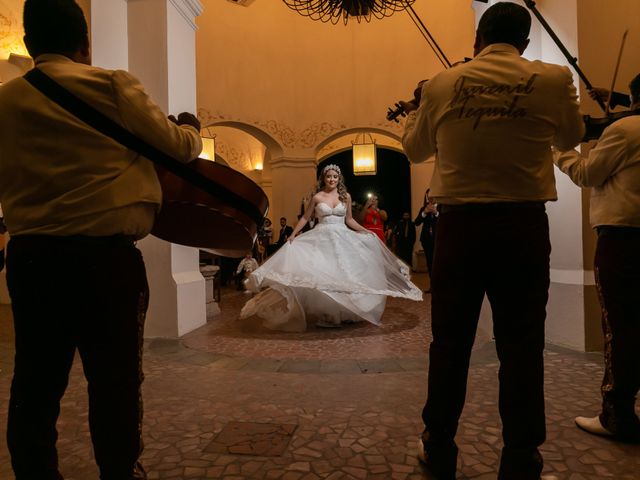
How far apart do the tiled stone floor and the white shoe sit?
4 cm

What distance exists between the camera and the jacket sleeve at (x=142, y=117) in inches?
54.8

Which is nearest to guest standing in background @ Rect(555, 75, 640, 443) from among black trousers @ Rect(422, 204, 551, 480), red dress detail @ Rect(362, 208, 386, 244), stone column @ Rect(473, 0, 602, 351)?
black trousers @ Rect(422, 204, 551, 480)

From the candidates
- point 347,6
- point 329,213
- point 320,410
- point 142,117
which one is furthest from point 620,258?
point 347,6

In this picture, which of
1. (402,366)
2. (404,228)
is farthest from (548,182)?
(404,228)

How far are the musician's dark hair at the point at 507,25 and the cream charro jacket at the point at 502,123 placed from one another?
0.04m

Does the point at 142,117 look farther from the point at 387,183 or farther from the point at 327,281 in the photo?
the point at 387,183

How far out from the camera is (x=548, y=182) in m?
1.75

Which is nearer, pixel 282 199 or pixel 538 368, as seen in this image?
pixel 538 368

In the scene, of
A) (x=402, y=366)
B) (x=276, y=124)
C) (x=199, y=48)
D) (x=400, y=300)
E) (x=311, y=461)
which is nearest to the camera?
(x=311, y=461)

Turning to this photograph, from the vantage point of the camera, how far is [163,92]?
462cm

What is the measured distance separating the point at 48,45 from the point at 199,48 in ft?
34.3

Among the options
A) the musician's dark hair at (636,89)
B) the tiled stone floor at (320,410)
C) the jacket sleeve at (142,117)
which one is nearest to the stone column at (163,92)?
the tiled stone floor at (320,410)

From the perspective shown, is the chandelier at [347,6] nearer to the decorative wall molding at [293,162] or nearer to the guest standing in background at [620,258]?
the guest standing in background at [620,258]

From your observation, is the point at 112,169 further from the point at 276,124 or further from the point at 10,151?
the point at 276,124
